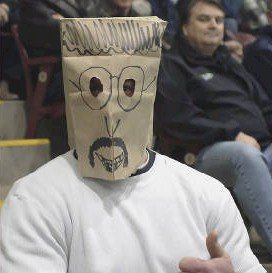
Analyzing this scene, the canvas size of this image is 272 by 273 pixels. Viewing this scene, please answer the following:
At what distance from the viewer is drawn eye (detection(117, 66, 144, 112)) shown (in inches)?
47.2

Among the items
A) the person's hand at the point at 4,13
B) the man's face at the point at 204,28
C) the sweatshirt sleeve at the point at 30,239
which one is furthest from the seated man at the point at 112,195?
the person's hand at the point at 4,13

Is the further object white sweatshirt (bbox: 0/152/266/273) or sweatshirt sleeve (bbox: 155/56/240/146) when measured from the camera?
sweatshirt sleeve (bbox: 155/56/240/146)

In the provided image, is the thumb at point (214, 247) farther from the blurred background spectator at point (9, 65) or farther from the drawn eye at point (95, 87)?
the blurred background spectator at point (9, 65)

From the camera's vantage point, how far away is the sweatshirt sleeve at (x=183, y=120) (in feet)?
7.49

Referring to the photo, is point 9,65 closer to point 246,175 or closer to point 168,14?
point 168,14

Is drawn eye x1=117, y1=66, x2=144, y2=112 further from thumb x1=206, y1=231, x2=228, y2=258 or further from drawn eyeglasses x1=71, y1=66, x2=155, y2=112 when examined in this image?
thumb x1=206, y1=231, x2=228, y2=258

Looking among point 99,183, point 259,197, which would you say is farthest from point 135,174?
point 259,197

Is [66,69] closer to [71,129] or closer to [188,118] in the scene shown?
[71,129]

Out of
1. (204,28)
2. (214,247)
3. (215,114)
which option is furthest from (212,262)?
(204,28)

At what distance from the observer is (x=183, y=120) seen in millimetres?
2285

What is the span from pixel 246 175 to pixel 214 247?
1013mm

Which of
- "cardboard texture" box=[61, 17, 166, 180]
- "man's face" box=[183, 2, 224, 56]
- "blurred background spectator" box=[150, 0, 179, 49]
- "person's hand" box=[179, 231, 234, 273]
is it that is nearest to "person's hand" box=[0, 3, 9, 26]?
"blurred background spectator" box=[150, 0, 179, 49]

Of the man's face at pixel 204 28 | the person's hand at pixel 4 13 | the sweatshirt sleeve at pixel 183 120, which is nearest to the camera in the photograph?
the sweatshirt sleeve at pixel 183 120

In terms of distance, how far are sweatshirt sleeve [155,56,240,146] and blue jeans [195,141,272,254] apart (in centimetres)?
6
